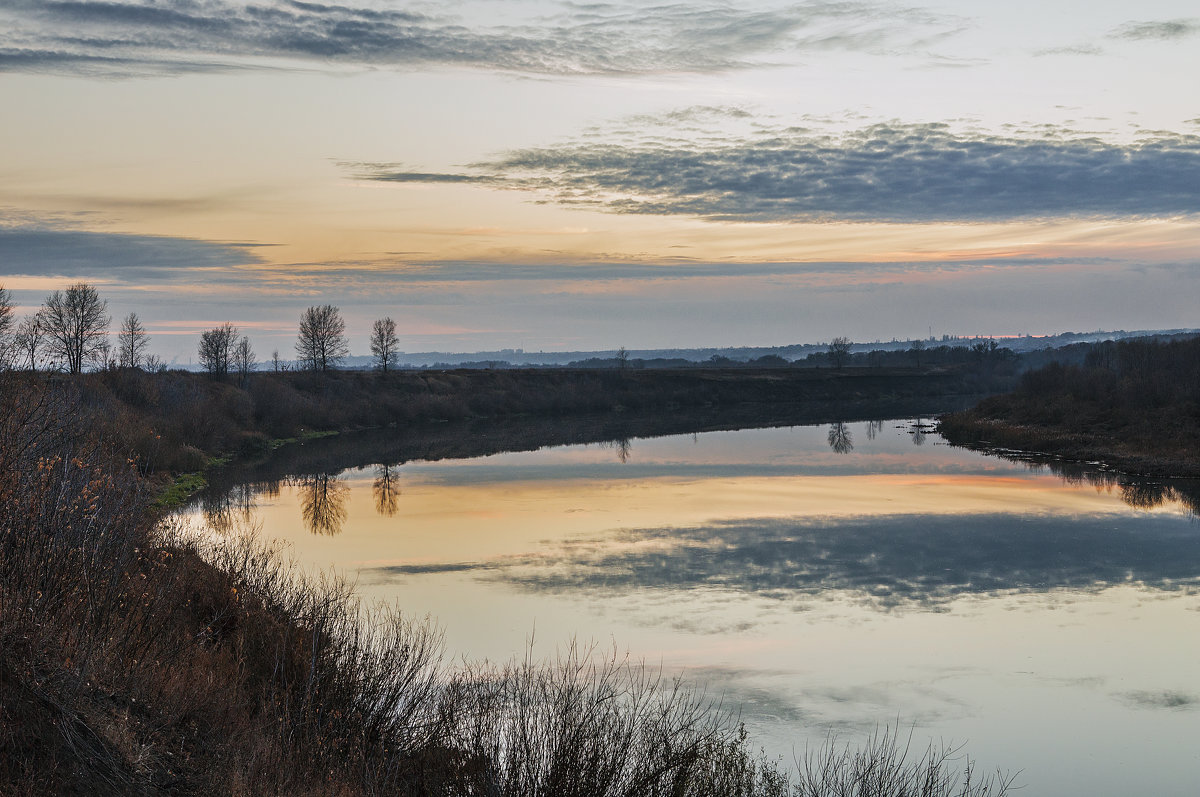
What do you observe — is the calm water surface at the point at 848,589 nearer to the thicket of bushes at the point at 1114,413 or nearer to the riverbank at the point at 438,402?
the riverbank at the point at 438,402

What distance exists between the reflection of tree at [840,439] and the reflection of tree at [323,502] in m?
25.5

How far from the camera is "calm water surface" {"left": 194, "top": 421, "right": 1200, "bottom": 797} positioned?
1275 cm

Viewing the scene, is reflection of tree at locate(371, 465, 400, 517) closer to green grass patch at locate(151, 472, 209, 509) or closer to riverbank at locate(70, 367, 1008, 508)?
green grass patch at locate(151, 472, 209, 509)

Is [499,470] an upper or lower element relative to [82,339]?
lower

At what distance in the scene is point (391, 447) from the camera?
184 ft

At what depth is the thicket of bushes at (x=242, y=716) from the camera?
7461 millimetres

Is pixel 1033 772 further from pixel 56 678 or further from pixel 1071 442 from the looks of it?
pixel 1071 442

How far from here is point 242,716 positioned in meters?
9.30

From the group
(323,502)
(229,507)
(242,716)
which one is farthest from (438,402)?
(242,716)

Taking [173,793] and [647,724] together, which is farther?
[647,724]

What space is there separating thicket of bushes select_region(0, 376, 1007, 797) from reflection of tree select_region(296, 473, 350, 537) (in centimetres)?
1565

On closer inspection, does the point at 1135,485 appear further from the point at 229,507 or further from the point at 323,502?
the point at 229,507

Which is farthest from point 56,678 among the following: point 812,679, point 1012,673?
point 1012,673

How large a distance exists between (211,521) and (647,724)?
21.5 m
